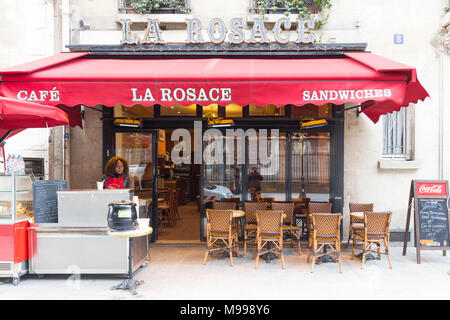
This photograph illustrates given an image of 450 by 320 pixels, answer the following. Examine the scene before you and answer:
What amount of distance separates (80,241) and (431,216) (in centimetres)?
675

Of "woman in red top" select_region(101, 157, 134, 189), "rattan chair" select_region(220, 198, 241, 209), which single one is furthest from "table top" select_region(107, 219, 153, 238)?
"rattan chair" select_region(220, 198, 241, 209)

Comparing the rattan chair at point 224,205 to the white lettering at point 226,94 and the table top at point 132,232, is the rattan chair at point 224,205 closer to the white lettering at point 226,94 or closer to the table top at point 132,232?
the table top at point 132,232

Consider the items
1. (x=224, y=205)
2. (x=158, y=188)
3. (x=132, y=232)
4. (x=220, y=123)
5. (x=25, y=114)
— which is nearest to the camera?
(x=132, y=232)

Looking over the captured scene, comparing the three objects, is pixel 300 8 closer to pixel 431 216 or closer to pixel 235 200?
pixel 235 200

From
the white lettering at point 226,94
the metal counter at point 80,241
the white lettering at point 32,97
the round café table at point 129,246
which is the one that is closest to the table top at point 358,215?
the white lettering at point 226,94

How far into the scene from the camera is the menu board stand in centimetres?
644

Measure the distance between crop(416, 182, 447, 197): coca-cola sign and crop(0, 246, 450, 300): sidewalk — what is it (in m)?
1.37

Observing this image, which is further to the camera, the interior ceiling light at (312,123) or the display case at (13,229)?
the interior ceiling light at (312,123)

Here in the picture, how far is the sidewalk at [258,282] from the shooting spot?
15.8 feet

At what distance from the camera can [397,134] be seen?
807 centimetres

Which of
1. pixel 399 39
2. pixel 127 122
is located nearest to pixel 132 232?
pixel 127 122

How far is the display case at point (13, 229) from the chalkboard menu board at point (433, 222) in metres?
7.38

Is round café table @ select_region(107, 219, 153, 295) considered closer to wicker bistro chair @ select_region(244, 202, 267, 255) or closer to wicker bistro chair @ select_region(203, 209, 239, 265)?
wicker bistro chair @ select_region(203, 209, 239, 265)

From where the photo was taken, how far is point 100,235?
5387 mm
